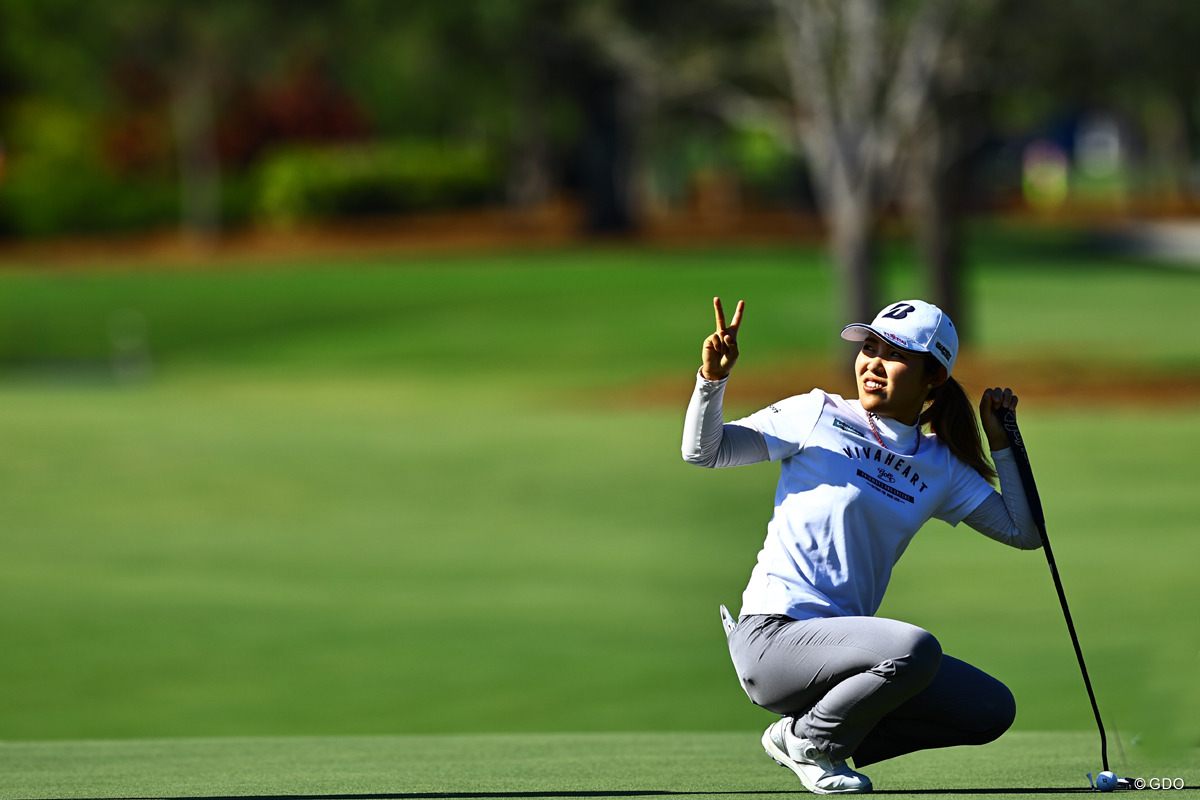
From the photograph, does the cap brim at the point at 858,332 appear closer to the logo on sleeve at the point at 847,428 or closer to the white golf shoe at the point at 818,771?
the logo on sleeve at the point at 847,428

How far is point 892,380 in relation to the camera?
5070 millimetres

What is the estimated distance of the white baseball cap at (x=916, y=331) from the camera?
503 centimetres

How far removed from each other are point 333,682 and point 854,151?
17.0 meters

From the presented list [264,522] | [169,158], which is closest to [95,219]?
[169,158]

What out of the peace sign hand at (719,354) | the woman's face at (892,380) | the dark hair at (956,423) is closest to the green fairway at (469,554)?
the dark hair at (956,423)

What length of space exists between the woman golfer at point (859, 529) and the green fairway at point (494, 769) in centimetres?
20

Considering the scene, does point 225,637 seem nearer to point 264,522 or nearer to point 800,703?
point 264,522

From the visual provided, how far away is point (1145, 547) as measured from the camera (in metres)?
13.8

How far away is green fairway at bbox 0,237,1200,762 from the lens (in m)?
9.64

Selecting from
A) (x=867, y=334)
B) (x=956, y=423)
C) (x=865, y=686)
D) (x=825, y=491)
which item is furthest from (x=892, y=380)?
(x=865, y=686)

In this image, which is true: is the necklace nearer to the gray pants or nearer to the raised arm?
the raised arm

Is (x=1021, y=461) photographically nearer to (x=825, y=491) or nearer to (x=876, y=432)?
(x=876, y=432)

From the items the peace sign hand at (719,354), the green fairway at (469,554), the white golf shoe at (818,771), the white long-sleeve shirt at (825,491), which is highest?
the peace sign hand at (719,354)

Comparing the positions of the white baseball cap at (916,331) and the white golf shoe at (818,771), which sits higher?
the white baseball cap at (916,331)
